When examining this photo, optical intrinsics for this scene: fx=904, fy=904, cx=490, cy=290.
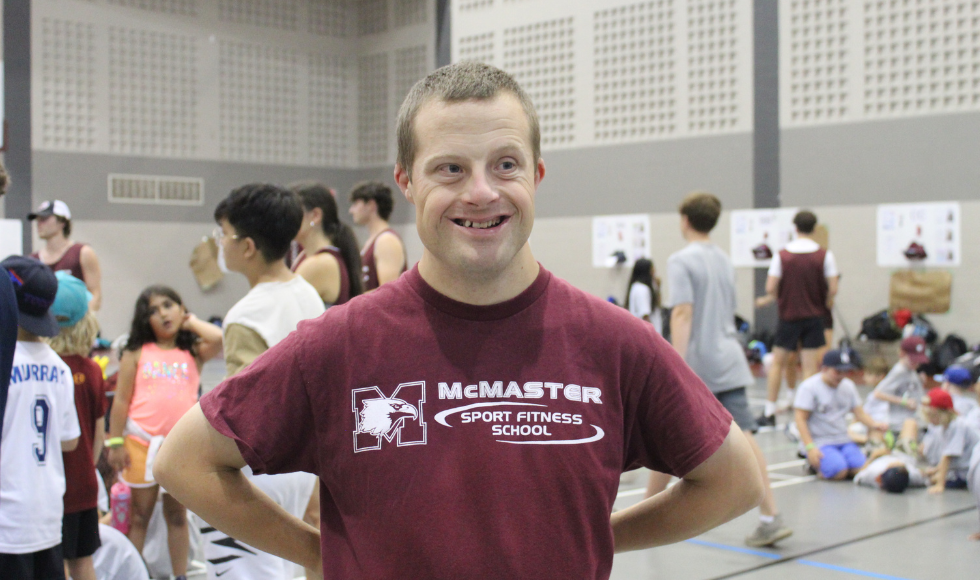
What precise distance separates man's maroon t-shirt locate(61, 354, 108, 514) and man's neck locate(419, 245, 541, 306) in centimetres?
239

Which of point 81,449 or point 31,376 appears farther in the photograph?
point 81,449

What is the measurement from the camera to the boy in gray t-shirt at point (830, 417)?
637 cm

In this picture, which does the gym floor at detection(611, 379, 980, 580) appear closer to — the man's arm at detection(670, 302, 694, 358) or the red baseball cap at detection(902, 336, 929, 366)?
the man's arm at detection(670, 302, 694, 358)

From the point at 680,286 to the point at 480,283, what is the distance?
350cm

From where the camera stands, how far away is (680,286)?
4715 millimetres

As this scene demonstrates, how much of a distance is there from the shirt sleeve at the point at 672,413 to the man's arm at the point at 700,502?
0.11 ft

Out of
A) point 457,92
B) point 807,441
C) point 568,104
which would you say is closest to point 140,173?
point 568,104

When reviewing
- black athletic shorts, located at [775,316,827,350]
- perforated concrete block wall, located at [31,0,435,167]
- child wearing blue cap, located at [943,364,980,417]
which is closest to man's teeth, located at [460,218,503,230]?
child wearing blue cap, located at [943,364,980,417]

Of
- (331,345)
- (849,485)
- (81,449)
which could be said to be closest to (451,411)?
(331,345)

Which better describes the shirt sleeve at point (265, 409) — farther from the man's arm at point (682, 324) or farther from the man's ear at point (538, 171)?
the man's arm at point (682, 324)

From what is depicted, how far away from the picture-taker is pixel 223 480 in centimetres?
140

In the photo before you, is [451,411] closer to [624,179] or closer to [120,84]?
[624,179]

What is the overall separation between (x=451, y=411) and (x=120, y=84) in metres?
14.8

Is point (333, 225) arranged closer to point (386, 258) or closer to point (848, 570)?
point (386, 258)
